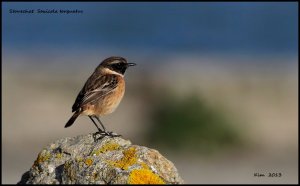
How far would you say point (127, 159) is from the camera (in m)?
6.89

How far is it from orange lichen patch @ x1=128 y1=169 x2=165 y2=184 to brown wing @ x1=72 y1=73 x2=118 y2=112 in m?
4.52

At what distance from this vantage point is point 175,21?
60438 mm

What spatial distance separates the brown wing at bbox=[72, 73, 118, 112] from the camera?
1097 cm

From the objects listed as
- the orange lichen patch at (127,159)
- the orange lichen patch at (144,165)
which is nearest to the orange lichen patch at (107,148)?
the orange lichen patch at (127,159)

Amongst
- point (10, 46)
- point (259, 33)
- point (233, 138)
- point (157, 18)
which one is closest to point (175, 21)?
point (157, 18)

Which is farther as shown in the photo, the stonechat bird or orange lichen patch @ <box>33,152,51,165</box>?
the stonechat bird

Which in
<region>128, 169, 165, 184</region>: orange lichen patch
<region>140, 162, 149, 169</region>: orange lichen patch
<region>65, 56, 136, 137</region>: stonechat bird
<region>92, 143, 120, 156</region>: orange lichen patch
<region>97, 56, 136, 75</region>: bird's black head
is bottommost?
<region>128, 169, 165, 184</region>: orange lichen patch

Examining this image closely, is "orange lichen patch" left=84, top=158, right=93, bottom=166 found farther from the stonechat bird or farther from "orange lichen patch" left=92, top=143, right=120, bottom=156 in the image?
the stonechat bird

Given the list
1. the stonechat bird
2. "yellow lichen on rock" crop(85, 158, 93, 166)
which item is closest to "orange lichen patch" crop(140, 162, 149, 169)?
"yellow lichen on rock" crop(85, 158, 93, 166)

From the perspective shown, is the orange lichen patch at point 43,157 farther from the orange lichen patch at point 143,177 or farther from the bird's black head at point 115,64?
the bird's black head at point 115,64

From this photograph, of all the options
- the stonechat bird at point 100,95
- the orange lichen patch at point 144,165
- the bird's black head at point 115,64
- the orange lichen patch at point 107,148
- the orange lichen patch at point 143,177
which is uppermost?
the bird's black head at point 115,64

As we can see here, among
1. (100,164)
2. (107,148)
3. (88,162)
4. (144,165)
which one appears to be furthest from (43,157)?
(144,165)

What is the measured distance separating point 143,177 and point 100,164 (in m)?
0.52

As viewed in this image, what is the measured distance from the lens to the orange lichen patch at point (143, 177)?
20.6 ft
